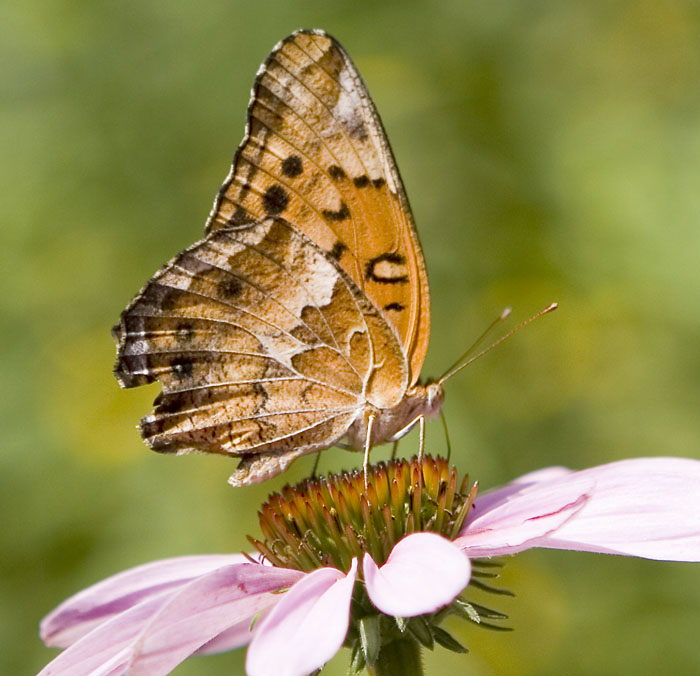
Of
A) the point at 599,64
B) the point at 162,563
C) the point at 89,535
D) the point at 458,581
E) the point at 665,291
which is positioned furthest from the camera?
the point at 599,64

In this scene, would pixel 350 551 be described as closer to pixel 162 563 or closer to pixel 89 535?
pixel 162 563

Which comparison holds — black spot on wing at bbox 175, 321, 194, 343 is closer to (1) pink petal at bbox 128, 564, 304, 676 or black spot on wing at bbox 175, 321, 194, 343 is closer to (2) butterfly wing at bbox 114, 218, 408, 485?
(2) butterfly wing at bbox 114, 218, 408, 485

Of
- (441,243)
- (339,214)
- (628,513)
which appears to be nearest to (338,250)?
(339,214)

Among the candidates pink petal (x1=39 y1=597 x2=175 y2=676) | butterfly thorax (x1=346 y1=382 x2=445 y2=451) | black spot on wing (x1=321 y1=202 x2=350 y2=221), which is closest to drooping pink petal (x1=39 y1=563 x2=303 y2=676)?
pink petal (x1=39 y1=597 x2=175 y2=676)

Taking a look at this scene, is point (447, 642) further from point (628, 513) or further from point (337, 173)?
point (337, 173)

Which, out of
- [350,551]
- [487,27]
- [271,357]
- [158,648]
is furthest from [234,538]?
[487,27]

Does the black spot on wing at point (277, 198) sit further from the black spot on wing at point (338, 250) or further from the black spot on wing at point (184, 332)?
the black spot on wing at point (184, 332)
